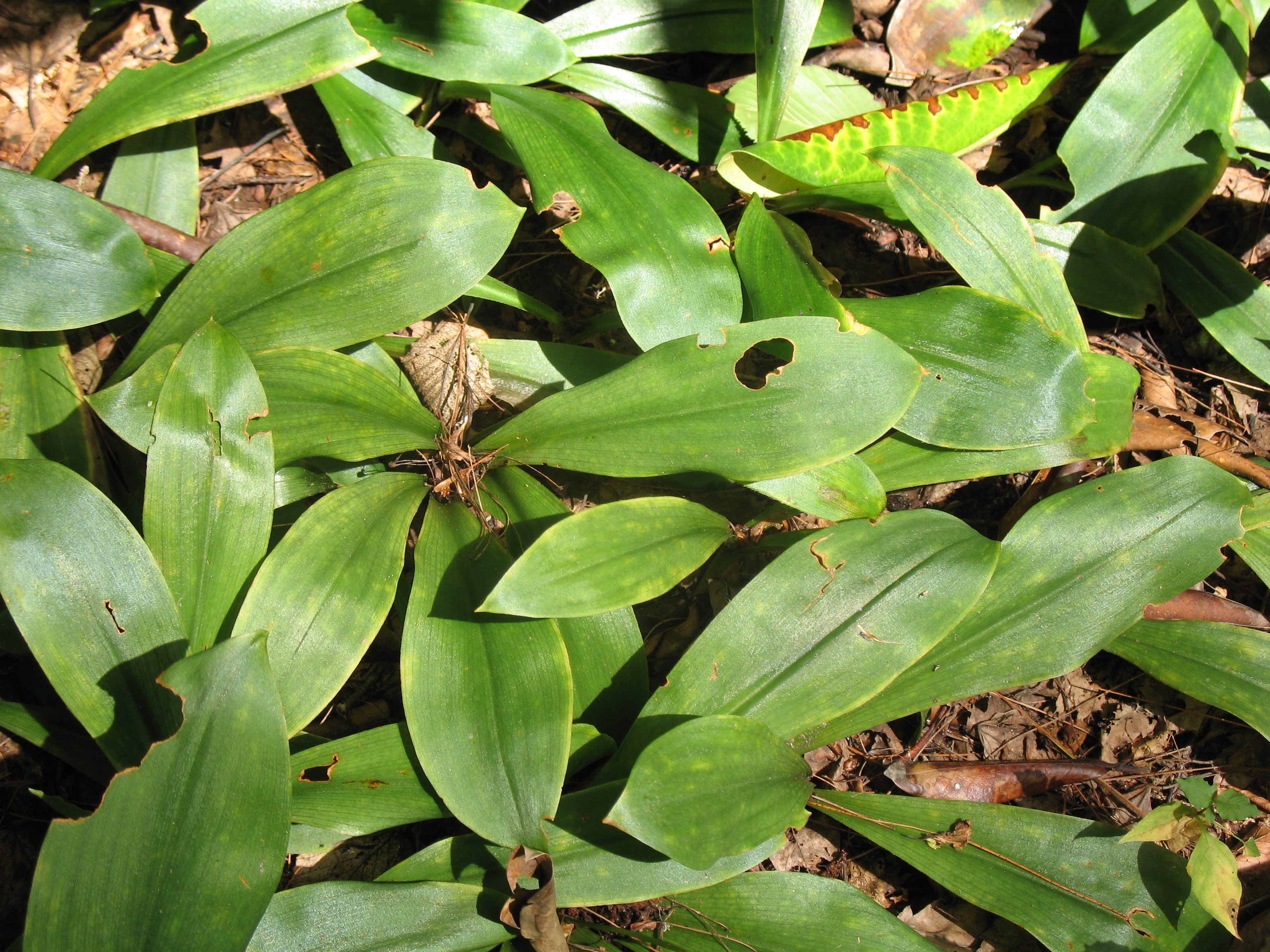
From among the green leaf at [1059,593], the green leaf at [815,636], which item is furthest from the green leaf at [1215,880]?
the green leaf at [815,636]

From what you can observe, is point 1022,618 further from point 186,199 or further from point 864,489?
point 186,199

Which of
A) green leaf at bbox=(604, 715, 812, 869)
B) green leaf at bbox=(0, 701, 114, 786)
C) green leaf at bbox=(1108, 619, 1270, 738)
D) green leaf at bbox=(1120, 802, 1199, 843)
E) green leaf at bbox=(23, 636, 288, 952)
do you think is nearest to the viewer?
green leaf at bbox=(23, 636, 288, 952)

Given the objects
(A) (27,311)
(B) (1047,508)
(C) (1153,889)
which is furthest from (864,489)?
(A) (27,311)

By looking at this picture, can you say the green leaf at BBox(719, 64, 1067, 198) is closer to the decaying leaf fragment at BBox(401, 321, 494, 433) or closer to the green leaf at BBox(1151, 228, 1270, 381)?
the green leaf at BBox(1151, 228, 1270, 381)

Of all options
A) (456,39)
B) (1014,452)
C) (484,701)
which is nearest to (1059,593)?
(1014,452)

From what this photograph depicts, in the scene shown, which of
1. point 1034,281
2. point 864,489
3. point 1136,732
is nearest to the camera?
point 864,489

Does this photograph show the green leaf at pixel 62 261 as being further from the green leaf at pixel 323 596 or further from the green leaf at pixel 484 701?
the green leaf at pixel 484 701

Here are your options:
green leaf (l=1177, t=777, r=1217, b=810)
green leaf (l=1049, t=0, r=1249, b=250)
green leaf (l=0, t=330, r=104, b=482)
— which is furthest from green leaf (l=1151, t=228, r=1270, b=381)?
green leaf (l=0, t=330, r=104, b=482)

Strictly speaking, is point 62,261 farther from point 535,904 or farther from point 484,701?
point 535,904
